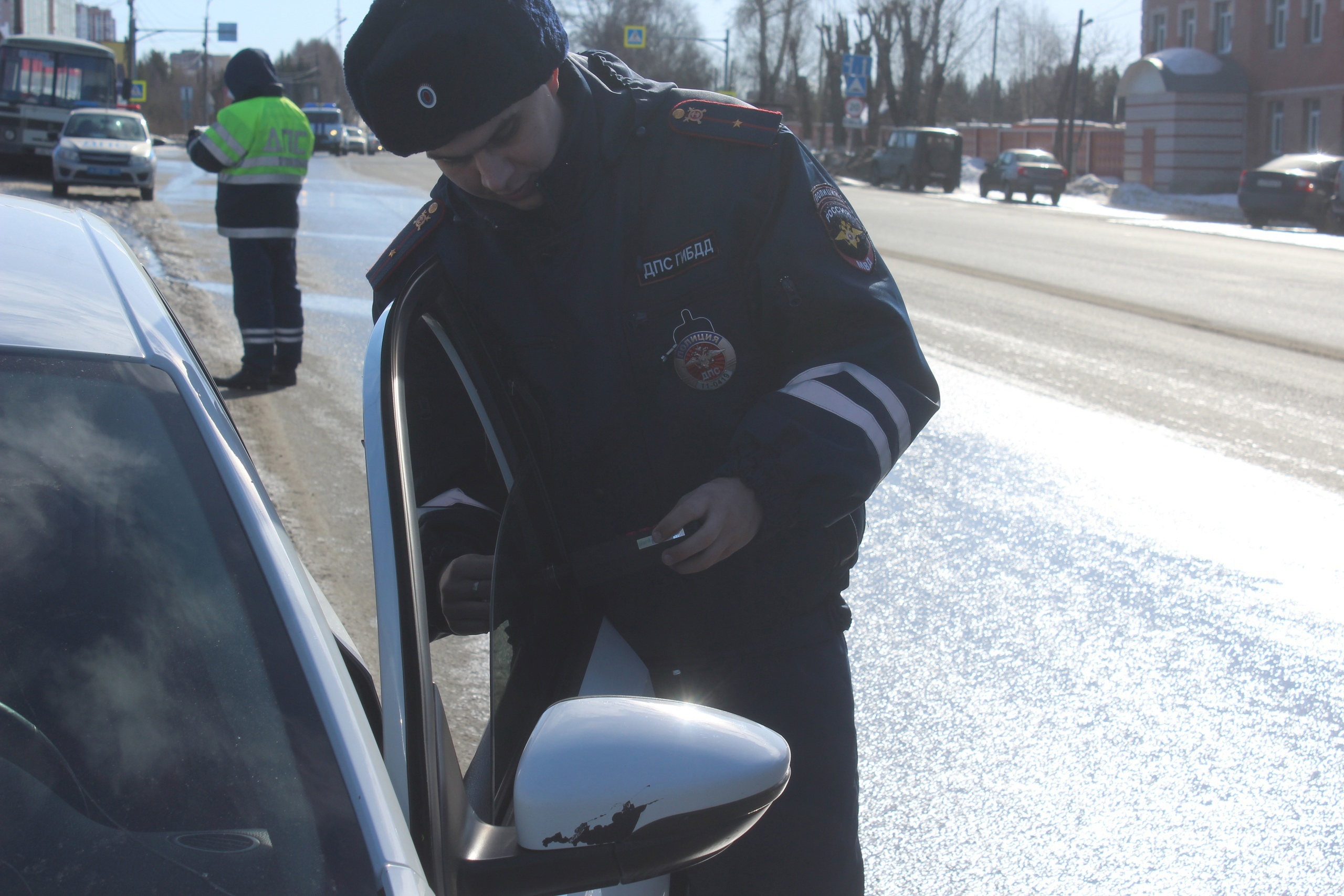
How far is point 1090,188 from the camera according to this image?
3819cm

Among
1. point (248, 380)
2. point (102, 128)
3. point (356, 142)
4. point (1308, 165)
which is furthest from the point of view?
point (356, 142)

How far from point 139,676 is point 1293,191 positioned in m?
25.4

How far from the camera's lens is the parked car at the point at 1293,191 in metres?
22.6

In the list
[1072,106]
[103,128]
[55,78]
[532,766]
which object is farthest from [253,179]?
[1072,106]

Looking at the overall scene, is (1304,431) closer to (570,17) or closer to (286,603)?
(286,603)

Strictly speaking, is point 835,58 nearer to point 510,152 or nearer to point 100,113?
point 100,113

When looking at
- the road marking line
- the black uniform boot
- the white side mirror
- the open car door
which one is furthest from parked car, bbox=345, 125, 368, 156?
the white side mirror

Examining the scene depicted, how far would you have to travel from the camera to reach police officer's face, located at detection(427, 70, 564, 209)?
1563mm

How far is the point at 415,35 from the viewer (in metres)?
1.46

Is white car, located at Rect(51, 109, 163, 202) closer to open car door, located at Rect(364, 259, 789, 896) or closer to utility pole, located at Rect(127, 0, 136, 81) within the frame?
open car door, located at Rect(364, 259, 789, 896)

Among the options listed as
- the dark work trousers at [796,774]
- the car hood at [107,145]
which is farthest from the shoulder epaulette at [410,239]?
the car hood at [107,145]

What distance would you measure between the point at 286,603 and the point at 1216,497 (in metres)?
4.85

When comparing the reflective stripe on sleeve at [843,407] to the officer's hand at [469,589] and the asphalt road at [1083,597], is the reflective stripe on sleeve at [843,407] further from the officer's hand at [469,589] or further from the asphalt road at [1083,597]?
the asphalt road at [1083,597]

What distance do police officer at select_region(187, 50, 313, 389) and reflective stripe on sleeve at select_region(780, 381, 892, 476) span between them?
5652 mm
